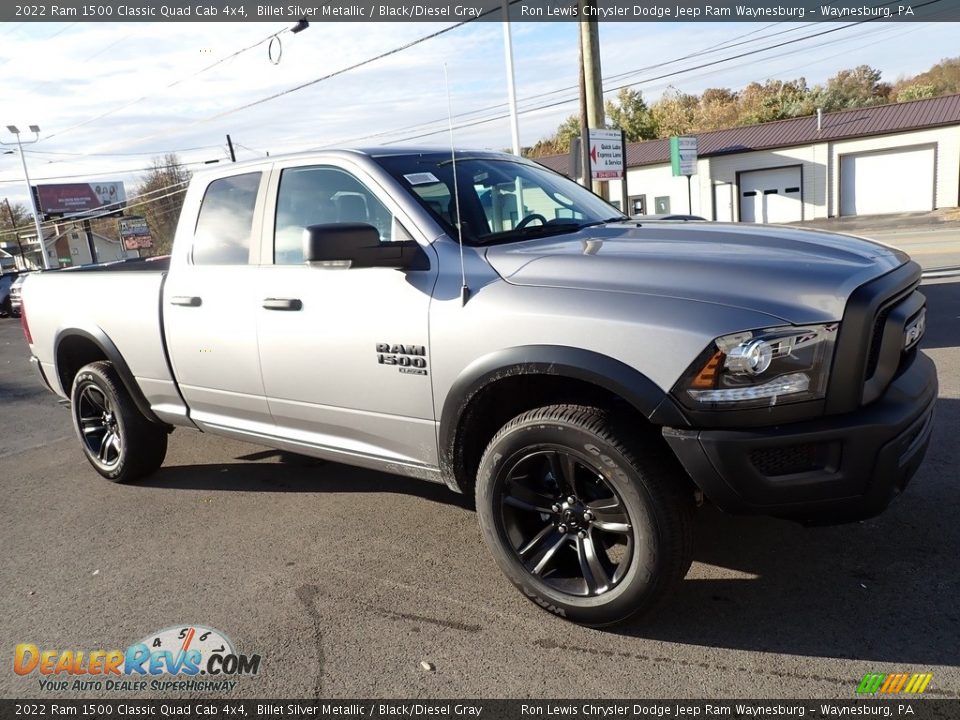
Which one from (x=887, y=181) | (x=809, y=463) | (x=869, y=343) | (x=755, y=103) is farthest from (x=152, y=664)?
(x=755, y=103)

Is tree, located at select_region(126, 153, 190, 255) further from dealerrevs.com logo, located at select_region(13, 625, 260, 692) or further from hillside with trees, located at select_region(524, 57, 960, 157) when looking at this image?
dealerrevs.com logo, located at select_region(13, 625, 260, 692)

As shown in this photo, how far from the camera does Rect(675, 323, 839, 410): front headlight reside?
235 centimetres

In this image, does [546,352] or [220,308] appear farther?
[220,308]

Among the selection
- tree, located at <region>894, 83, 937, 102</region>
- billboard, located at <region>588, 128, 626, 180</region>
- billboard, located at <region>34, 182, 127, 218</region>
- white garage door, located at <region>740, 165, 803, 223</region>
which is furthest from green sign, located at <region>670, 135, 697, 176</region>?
billboard, located at <region>34, 182, 127, 218</region>

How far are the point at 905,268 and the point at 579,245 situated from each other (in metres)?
1.29

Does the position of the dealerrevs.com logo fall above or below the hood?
below

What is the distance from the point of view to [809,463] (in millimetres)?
2412

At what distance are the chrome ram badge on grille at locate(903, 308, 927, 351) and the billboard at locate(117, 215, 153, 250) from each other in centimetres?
7087

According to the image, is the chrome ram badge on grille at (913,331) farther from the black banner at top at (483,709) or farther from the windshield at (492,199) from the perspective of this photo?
the windshield at (492,199)

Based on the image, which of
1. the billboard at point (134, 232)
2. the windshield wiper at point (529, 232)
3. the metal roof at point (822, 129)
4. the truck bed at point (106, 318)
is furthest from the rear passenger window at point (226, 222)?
the billboard at point (134, 232)

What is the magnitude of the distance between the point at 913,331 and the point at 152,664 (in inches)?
128

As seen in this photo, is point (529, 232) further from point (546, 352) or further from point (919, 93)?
point (919, 93)

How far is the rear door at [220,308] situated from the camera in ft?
12.4

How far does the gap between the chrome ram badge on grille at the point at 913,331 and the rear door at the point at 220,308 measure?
9.51 feet
